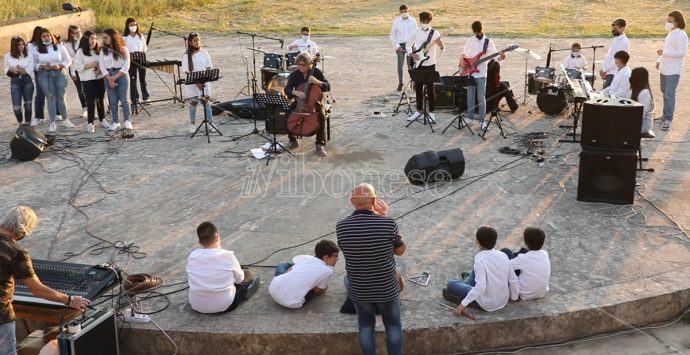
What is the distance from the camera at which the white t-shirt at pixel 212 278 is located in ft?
21.0

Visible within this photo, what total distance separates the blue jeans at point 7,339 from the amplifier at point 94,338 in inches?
12.9

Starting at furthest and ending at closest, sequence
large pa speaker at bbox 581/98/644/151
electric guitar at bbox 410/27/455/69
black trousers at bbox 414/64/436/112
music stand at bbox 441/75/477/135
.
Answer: electric guitar at bbox 410/27/455/69
black trousers at bbox 414/64/436/112
music stand at bbox 441/75/477/135
large pa speaker at bbox 581/98/644/151

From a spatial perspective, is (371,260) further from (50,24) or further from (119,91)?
(50,24)

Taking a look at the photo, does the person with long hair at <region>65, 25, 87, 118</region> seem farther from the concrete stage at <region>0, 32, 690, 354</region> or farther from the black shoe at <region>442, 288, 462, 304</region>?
the black shoe at <region>442, 288, 462, 304</region>

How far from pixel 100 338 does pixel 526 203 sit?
5521 millimetres

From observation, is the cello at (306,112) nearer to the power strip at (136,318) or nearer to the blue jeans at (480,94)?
the blue jeans at (480,94)

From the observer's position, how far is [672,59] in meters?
12.6

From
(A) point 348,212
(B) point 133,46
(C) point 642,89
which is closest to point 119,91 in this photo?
(B) point 133,46

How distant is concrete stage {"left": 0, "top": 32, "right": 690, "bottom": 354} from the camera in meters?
6.49

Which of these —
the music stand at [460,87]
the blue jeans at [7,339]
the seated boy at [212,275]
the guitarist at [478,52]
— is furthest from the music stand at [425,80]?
the blue jeans at [7,339]

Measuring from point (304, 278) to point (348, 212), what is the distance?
8.79 ft

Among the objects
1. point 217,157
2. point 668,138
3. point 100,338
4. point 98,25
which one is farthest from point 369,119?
point 98,25

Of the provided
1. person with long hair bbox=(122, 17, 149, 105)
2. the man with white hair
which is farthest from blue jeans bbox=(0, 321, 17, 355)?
person with long hair bbox=(122, 17, 149, 105)

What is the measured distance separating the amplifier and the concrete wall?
1940 centimetres
